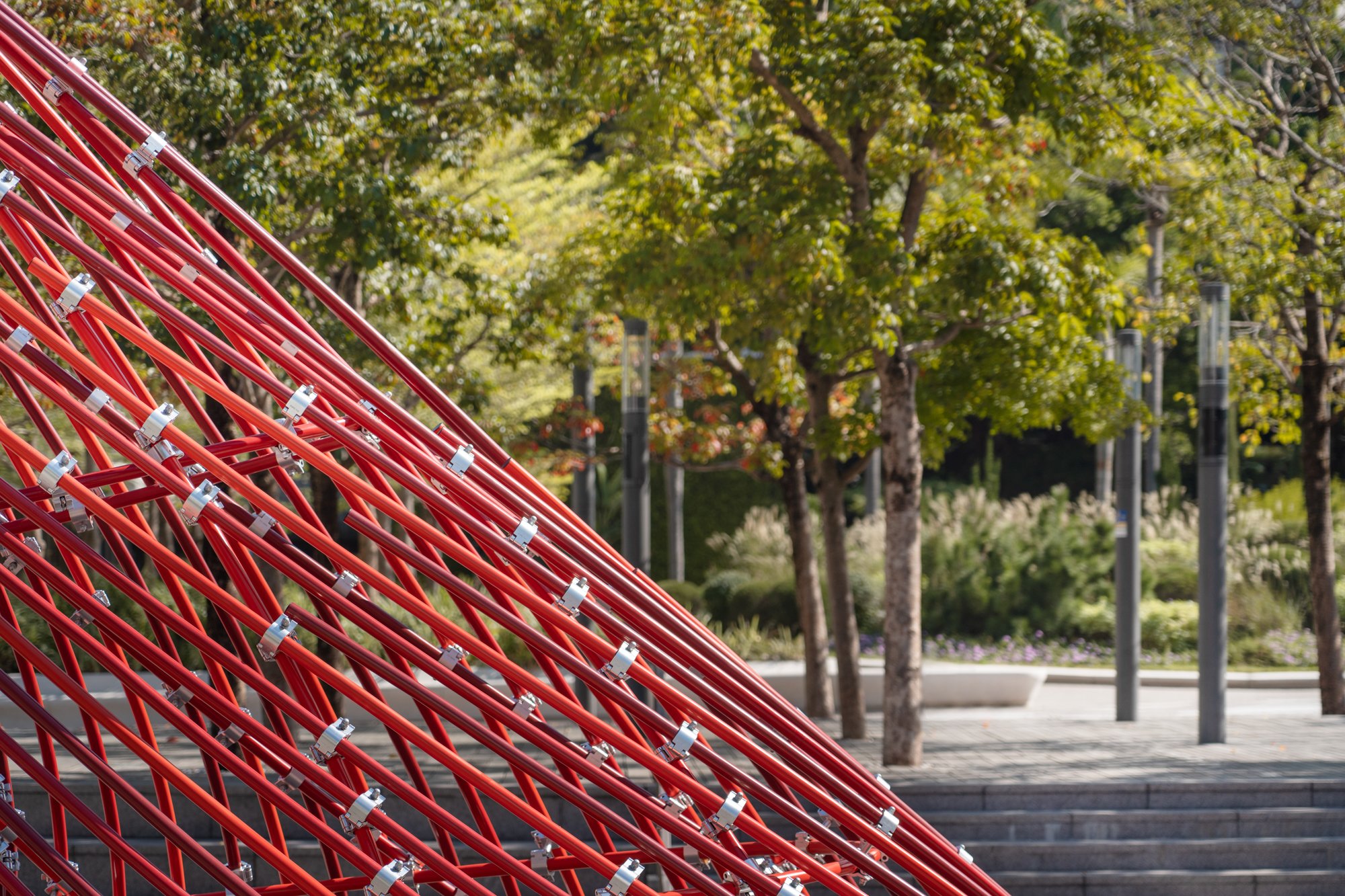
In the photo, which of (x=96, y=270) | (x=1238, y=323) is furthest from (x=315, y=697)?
(x=1238, y=323)

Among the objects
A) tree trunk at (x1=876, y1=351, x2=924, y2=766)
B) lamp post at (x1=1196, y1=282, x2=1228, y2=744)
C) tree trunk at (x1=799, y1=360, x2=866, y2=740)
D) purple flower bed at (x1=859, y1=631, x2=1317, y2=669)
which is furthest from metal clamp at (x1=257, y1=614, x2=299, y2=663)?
purple flower bed at (x1=859, y1=631, x2=1317, y2=669)

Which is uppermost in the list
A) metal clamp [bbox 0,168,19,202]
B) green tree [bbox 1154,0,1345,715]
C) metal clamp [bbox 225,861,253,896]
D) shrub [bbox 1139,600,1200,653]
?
green tree [bbox 1154,0,1345,715]

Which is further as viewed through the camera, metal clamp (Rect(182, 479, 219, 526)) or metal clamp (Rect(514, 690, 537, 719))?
metal clamp (Rect(514, 690, 537, 719))

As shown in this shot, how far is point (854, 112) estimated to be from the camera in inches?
292

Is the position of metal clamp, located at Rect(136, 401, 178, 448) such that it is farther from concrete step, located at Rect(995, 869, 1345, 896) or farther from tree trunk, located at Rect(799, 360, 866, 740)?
tree trunk, located at Rect(799, 360, 866, 740)

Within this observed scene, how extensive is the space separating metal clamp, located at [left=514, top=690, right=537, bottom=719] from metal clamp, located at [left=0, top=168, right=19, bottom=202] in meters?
1.91

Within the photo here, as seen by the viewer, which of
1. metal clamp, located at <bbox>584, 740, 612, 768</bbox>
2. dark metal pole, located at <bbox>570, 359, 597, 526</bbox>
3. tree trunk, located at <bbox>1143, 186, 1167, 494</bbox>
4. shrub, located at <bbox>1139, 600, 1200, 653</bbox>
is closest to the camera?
metal clamp, located at <bbox>584, 740, 612, 768</bbox>

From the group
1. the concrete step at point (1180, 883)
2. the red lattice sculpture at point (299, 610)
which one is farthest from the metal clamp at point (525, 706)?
the concrete step at point (1180, 883)

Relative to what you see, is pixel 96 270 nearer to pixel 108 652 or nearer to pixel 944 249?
pixel 108 652

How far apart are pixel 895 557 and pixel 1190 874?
259 cm

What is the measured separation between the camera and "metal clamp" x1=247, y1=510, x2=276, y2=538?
3.29 m

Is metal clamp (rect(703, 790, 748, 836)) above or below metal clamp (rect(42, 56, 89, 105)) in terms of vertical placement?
below

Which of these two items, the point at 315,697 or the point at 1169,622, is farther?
the point at 1169,622

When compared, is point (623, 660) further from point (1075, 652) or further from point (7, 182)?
point (1075, 652)
